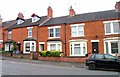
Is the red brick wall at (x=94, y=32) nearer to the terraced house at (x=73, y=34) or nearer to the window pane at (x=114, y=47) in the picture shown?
the terraced house at (x=73, y=34)

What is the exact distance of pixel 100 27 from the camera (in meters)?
29.4

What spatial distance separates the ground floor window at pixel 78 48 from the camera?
100 feet

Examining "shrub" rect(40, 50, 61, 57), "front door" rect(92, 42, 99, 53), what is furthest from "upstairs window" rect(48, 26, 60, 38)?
"front door" rect(92, 42, 99, 53)

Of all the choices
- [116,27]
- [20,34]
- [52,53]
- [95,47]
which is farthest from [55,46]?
[116,27]

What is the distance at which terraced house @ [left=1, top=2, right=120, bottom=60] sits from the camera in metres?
28.5

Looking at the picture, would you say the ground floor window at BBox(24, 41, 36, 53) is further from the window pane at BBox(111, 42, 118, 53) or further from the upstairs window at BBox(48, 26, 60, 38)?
the window pane at BBox(111, 42, 118, 53)

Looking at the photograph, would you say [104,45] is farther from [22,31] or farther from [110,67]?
[22,31]

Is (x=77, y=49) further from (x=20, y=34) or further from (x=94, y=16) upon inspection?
(x=20, y=34)

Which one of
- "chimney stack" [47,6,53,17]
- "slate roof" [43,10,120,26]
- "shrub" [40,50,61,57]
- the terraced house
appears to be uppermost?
"chimney stack" [47,6,53,17]

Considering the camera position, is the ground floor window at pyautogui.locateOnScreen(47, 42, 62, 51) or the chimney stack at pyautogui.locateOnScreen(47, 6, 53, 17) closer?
the ground floor window at pyautogui.locateOnScreen(47, 42, 62, 51)

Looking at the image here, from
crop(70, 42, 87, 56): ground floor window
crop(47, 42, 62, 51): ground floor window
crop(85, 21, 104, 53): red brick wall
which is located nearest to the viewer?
crop(85, 21, 104, 53): red brick wall

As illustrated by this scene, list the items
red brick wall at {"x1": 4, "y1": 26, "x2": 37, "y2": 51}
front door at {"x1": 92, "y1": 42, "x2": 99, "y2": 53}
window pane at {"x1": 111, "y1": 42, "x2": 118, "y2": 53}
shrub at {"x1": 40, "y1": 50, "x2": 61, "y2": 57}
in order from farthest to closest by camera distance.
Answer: red brick wall at {"x1": 4, "y1": 26, "x2": 37, "y2": 51} < shrub at {"x1": 40, "y1": 50, "x2": 61, "y2": 57} < front door at {"x1": 92, "y1": 42, "x2": 99, "y2": 53} < window pane at {"x1": 111, "y1": 42, "x2": 118, "y2": 53}

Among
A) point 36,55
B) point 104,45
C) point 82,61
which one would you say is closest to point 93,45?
point 104,45

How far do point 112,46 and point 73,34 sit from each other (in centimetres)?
703
